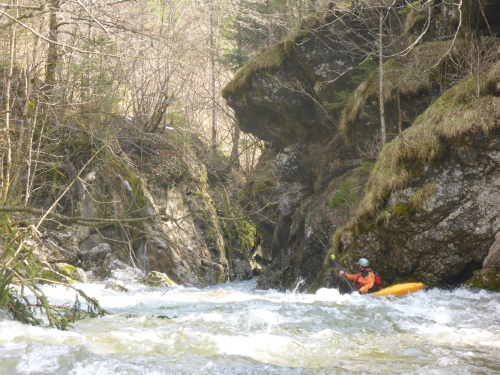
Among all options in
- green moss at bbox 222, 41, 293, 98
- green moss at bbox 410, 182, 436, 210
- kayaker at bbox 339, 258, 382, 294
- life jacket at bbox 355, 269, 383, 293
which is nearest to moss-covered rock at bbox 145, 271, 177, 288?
kayaker at bbox 339, 258, 382, 294

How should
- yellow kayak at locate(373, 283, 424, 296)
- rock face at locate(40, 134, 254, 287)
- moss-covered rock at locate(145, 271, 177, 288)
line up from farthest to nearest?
1. rock face at locate(40, 134, 254, 287)
2. moss-covered rock at locate(145, 271, 177, 288)
3. yellow kayak at locate(373, 283, 424, 296)

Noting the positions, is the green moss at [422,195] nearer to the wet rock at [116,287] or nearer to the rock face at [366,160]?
the rock face at [366,160]

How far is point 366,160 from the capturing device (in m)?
12.6

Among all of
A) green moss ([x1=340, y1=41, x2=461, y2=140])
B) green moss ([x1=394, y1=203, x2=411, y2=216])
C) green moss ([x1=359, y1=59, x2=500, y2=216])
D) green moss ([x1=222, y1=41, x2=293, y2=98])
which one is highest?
green moss ([x1=222, y1=41, x2=293, y2=98])

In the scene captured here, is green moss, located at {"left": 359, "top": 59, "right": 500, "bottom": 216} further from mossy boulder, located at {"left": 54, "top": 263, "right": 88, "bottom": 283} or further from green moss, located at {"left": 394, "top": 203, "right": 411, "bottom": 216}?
mossy boulder, located at {"left": 54, "top": 263, "right": 88, "bottom": 283}

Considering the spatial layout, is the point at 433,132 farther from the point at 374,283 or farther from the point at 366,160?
the point at 366,160

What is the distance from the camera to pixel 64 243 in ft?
38.8

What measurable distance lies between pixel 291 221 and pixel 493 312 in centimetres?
989

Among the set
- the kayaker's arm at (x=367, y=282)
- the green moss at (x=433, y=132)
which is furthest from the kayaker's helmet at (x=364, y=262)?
the green moss at (x=433, y=132)

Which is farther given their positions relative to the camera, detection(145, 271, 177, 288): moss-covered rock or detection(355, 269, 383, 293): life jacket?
detection(145, 271, 177, 288): moss-covered rock

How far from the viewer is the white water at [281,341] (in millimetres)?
3463

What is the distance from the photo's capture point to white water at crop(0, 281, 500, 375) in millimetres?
3463

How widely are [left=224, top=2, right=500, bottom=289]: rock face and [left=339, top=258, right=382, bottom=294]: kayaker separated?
56 cm

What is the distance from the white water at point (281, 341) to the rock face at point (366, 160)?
1471 millimetres
